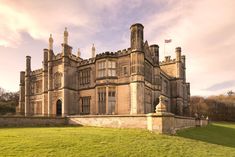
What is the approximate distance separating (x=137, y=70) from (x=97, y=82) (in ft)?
18.4

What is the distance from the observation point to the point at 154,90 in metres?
31.3

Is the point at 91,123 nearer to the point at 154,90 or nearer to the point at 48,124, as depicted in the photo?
the point at 48,124

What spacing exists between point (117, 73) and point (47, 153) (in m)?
17.8

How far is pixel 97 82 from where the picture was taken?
27.9 metres

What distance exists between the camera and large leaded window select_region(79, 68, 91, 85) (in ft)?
99.1

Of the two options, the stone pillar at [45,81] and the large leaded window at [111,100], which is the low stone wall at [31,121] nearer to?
the large leaded window at [111,100]

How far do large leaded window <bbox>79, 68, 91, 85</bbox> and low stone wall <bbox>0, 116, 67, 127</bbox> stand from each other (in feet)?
21.1

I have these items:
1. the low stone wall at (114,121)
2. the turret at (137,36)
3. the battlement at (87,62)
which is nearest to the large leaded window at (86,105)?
the low stone wall at (114,121)

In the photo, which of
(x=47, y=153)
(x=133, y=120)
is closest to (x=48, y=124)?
(x=133, y=120)

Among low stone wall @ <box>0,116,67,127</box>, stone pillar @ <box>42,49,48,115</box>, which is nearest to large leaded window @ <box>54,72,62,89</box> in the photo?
stone pillar @ <box>42,49,48,115</box>

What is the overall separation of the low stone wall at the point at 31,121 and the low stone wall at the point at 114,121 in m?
1.93

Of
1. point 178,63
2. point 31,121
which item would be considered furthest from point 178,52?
point 31,121

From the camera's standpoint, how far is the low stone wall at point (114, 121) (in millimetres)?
18828

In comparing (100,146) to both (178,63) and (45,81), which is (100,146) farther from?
(178,63)
